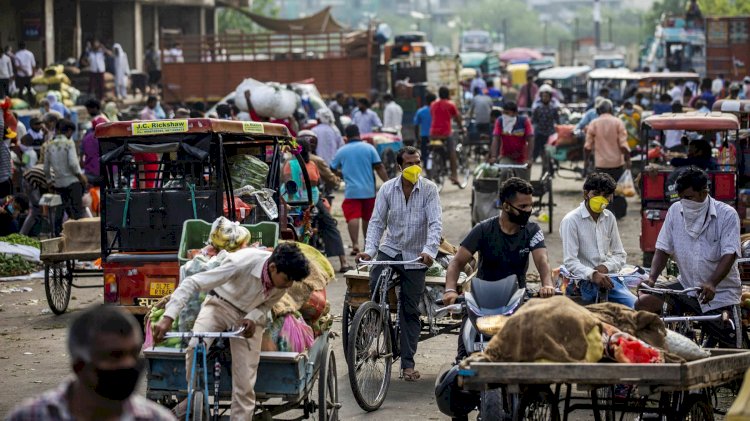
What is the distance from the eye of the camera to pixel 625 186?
19.2 meters

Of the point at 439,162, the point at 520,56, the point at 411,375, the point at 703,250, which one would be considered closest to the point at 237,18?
the point at 520,56

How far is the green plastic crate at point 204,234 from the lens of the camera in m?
9.13

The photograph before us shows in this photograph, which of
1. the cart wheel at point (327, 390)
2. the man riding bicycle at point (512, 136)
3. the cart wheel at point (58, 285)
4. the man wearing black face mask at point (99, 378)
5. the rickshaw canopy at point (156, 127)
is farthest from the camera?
the man riding bicycle at point (512, 136)

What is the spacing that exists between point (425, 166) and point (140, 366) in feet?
68.9

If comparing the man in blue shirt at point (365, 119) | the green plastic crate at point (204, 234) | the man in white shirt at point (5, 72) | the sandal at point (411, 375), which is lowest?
the sandal at point (411, 375)

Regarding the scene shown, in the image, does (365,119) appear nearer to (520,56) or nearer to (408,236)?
(408,236)

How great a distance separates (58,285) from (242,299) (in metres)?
6.41

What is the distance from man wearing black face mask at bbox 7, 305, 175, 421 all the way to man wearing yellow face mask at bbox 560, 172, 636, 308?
5.17 metres

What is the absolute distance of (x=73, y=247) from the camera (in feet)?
43.2

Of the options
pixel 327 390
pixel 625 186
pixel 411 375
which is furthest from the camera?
pixel 625 186

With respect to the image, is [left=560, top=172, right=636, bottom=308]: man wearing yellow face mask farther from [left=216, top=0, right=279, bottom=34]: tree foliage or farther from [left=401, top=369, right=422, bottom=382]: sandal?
[left=216, top=0, right=279, bottom=34]: tree foliage

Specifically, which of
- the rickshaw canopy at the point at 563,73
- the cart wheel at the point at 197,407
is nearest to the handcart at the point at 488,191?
the cart wheel at the point at 197,407

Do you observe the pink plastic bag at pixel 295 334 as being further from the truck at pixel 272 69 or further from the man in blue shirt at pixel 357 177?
the truck at pixel 272 69

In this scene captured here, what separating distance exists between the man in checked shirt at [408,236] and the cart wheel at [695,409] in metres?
2.75
